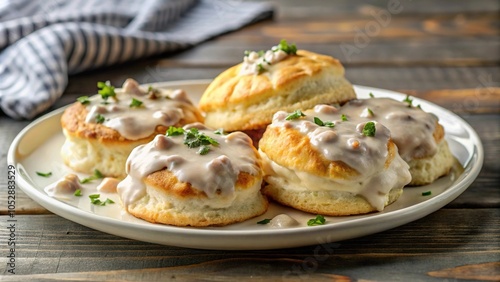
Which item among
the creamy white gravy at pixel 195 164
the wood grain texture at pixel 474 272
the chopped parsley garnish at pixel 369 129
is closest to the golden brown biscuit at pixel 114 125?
the creamy white gravy at pixel 195 164

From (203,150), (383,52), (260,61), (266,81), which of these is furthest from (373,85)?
(203,150)

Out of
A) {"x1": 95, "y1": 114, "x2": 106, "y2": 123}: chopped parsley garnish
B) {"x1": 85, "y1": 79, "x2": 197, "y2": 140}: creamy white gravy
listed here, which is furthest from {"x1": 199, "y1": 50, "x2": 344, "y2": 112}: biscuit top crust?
{"x1": 95, "y1": 114, "x2": 106, "y2": 123}: chopped parsley garnish

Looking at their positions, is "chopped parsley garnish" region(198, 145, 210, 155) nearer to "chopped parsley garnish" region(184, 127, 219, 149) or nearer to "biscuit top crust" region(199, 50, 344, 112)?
"chopped parsley garnish" region(184, 127, 219, 149)

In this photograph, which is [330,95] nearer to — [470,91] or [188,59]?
[470,91]

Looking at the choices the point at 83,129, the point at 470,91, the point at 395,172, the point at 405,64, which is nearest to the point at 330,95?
the point at 395,172

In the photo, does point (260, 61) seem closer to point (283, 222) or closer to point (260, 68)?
point (260, 68)

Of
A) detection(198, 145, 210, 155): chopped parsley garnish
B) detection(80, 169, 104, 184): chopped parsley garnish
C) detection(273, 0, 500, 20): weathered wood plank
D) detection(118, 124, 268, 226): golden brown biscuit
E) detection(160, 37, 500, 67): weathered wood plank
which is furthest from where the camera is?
detection(273, 0, 500, 20): weathered wood plank
